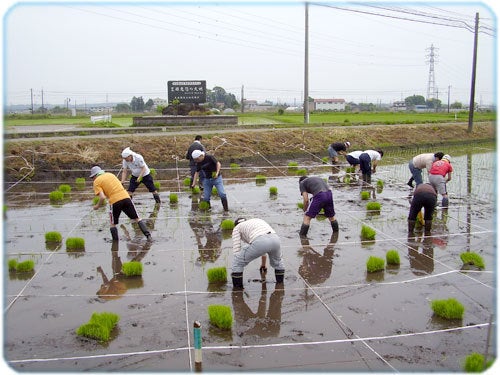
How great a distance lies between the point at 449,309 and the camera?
5.77 metres

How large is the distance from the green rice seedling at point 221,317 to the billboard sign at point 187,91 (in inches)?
1107

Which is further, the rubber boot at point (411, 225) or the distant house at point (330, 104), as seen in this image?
the distant house at point (330, 104)

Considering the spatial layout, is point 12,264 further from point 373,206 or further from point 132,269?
point 373,206

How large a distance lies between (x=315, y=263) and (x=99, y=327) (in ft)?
11.9

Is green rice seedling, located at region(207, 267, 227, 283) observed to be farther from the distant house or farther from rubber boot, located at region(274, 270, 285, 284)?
the distant house

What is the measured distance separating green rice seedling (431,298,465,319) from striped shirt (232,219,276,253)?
7.20ft

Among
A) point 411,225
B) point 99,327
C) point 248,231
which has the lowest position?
point 99,327

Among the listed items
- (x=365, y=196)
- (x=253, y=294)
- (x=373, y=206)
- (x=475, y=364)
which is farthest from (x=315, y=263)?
(x=365, y=196)

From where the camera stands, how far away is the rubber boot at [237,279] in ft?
22.0

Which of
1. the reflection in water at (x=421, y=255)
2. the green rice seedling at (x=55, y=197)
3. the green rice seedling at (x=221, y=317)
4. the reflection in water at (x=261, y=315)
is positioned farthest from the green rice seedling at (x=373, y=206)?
the green rice seedling at (x=55, y=197)

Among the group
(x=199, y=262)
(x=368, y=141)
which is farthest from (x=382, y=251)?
(x=368, y=141)

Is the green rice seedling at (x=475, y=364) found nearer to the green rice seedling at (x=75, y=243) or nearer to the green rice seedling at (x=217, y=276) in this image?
the green rice seedling at (x=217, y=276)

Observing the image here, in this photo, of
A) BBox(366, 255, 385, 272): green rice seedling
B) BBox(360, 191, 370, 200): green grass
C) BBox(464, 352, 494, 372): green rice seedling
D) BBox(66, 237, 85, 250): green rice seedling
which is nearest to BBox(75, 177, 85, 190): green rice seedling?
BBox(66, 237, 85, 250): green rice seedling

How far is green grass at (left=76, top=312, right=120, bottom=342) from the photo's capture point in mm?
5301
